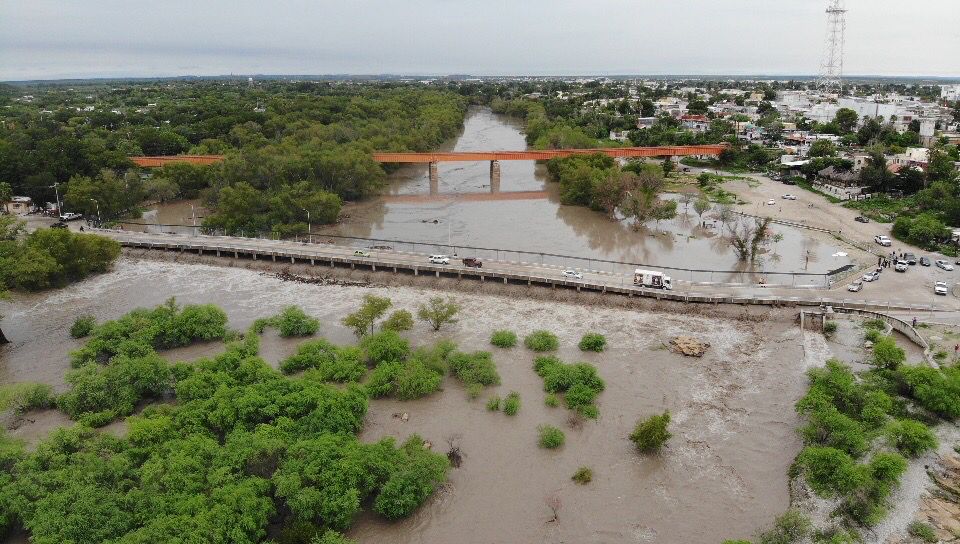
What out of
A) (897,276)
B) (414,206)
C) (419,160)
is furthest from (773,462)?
(419,160)

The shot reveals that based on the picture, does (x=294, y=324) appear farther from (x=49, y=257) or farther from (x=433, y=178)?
(x=433, y=178)

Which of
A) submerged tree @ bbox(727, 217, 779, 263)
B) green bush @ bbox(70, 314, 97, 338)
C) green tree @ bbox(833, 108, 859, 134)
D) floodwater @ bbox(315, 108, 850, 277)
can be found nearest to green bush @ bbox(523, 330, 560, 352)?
floodwater @ bbox(315, 108, 850, 277)

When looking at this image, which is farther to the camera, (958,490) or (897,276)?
(897,276)

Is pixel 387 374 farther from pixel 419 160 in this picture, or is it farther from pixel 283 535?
pixel 419 160

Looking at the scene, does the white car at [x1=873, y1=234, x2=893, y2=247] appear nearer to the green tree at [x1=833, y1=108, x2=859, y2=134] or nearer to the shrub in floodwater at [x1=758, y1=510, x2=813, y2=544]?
the shrub in floodwater at [x1=758, y1=510, x2=813, y2=544]

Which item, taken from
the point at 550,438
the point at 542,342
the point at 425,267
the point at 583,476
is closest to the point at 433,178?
the point at 425,267

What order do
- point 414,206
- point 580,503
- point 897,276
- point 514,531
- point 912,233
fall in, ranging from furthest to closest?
point 414,206 < point 912,233 < point 897,276 < point 580,503 < point 514,531
